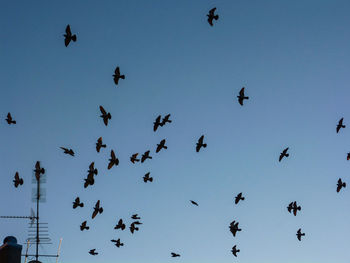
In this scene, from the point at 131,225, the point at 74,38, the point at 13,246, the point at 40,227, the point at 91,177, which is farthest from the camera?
the point at 40,227

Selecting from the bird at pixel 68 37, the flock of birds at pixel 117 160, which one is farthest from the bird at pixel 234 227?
the bird at pixel 68 37

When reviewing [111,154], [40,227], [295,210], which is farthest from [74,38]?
[40,227]

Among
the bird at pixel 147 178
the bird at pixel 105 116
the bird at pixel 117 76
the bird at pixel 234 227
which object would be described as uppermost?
the bird at pixel 117 76

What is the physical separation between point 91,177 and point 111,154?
1.91 metres

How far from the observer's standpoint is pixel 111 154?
105 ft

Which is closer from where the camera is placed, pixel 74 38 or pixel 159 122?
pixel 74 38

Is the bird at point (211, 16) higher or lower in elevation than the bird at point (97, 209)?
higher

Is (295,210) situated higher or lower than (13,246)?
higher

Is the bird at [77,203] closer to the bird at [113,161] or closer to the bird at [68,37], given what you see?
the bird at [113,161]

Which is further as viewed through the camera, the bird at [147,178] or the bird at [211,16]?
the bird at [147,178]

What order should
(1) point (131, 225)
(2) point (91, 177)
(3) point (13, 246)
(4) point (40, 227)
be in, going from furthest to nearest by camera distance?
(4) point (40, 227)
(1) point (131, 225)
(2) point (91, 177)
(3) point (13, 246)

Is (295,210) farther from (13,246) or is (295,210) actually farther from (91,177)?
(13,246)

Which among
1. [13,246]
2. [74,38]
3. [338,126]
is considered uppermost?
[74,38]

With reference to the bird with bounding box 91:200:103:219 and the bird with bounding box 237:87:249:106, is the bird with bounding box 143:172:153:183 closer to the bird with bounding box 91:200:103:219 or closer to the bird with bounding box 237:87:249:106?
the bird with bounding box 91:200:103:219
